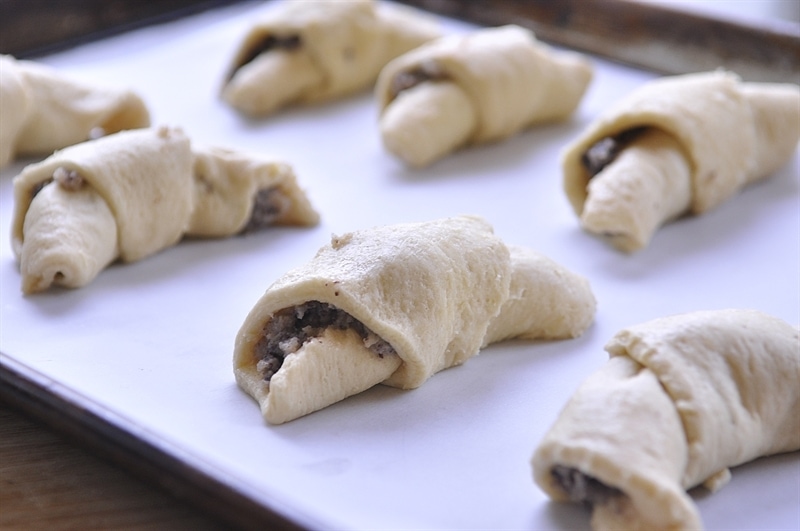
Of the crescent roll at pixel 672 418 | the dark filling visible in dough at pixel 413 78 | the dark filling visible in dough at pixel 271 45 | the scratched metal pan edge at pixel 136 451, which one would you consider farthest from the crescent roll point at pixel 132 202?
the crescent roll at pixel 672 418

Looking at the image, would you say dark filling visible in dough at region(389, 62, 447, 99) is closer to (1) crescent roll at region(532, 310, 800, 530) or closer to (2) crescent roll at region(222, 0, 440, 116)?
(2) crescent roll at region(222, 0, 440, 116)

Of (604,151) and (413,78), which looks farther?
(413,78)

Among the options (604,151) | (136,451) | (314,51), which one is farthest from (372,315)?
(314,51)

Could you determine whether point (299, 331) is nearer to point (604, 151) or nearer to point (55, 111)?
point (604, 151)

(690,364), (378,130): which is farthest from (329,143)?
(690,364)

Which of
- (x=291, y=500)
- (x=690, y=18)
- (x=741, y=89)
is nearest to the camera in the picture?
(x=291, y=500)

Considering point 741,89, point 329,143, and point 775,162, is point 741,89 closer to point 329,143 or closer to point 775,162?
point 775,162

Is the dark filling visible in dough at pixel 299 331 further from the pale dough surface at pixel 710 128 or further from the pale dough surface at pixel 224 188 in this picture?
the pale dough surface at pixel 710 128
